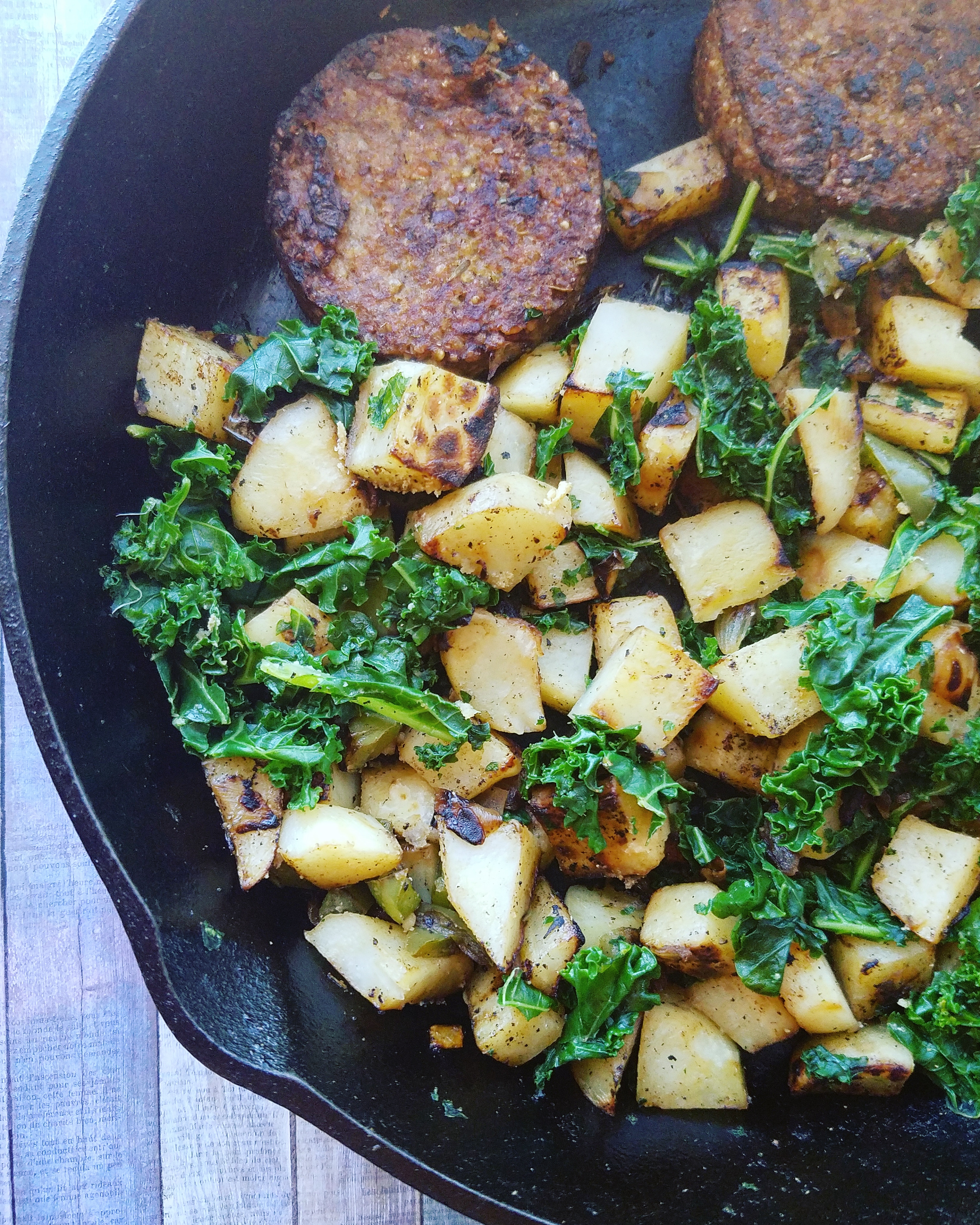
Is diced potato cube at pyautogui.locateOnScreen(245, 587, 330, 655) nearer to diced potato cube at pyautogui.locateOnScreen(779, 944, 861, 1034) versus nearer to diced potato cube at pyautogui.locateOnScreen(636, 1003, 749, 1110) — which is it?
diced potato cube at pyautogui.locateOnScreen(636, 1003, 749, 1110)

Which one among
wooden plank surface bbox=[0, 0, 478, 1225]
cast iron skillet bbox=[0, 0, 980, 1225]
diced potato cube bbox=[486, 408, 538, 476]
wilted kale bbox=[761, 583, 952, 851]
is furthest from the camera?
wooden plank surface bbox=[0, 0, 478, 1225]

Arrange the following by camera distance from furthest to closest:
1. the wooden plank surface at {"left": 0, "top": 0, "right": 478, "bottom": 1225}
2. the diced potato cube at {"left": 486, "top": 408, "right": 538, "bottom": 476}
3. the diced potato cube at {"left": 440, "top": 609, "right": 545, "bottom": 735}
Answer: the wooden plank surface at {"left": 0, "top": 0, "right": 478, "bottom": 1225} → the diced potato cube at {"left": 486, "top": 408, "right": 538, "bottom": 476} → the diced potato cube at {"left": 440, "top": 609, "right": 545, "bottom": 735}

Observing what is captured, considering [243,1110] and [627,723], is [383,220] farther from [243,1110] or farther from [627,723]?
[243,1110]

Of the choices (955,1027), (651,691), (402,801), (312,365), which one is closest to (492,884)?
(402,801)

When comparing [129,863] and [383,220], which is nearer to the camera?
[129,863]

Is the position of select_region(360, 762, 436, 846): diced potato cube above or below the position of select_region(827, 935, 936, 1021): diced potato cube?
above

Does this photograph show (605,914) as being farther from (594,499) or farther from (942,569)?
(942,569)

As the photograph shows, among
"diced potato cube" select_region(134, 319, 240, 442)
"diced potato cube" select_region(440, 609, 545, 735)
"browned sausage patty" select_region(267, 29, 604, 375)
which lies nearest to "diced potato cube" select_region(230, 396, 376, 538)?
"diced potato cube" select_region(134, 319, 240, 442)

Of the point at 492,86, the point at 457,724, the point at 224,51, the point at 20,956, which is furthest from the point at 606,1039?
the point at 224,51
